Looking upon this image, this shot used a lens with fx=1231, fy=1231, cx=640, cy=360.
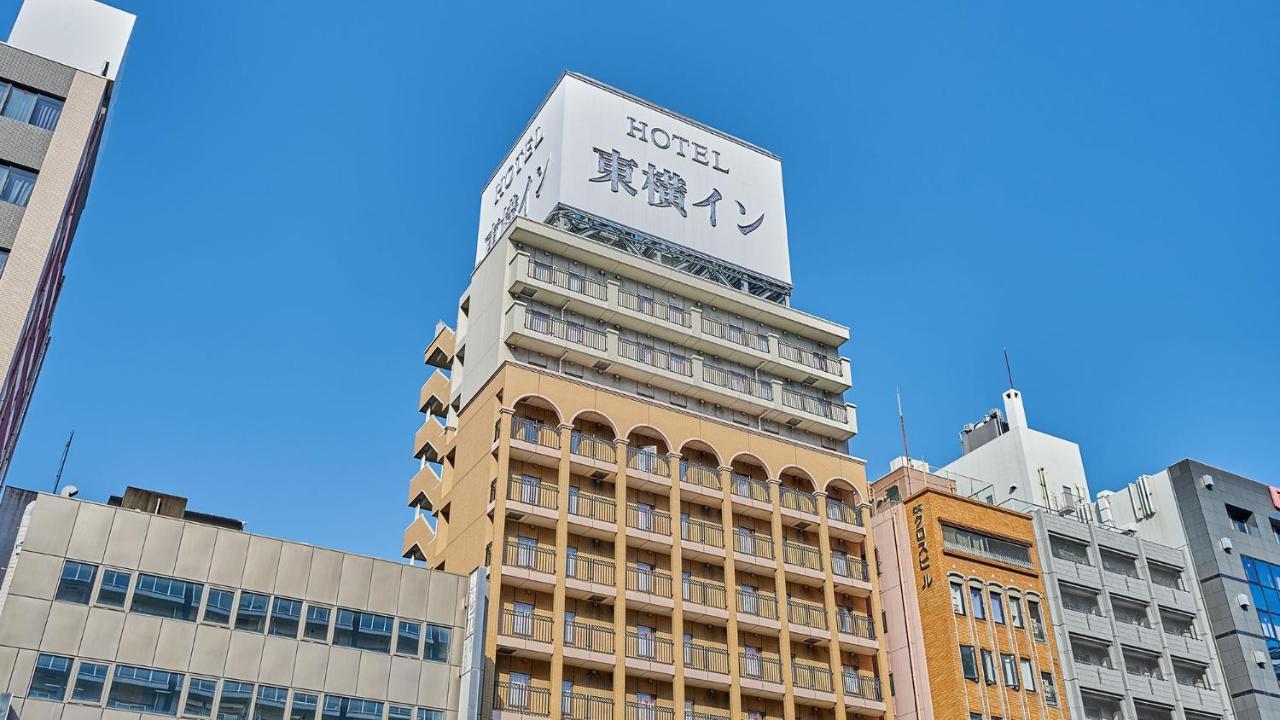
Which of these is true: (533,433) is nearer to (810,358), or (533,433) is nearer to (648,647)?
(648,647)

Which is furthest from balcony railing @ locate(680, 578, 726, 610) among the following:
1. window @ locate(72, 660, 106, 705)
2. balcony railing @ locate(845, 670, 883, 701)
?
window @ locate(72, 660, 106, 705)

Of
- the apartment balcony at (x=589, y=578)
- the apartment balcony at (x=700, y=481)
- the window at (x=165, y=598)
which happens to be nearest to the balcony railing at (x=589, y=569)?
the apartment balcony at (x=589, y=578)

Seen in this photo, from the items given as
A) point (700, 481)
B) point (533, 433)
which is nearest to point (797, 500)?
point (700, 481)

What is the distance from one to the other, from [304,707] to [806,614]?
30.5 metres

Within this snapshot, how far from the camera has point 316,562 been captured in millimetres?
59781

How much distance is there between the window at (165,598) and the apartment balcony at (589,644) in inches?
732

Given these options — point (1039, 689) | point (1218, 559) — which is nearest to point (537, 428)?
point (1039, 689)

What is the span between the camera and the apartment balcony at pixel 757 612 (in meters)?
70.2

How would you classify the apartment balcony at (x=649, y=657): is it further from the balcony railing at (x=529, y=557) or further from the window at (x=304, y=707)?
the window at (x=304, y=707)

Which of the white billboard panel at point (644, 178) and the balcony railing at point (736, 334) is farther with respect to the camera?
the white billboard panel at point (644, 178)

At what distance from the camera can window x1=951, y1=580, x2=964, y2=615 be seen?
76000 mm

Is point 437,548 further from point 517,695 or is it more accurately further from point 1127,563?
point 1127,563

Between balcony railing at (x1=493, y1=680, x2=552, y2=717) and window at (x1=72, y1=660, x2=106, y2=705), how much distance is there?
59.7ft

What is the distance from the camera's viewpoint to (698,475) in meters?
74.1
